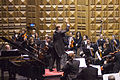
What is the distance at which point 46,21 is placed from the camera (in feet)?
52.6

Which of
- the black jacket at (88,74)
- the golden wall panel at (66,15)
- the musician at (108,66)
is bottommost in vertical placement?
the musician at (108,66)

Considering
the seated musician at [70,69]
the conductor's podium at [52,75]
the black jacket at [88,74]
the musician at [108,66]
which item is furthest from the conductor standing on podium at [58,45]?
the black jacket at [88,74]

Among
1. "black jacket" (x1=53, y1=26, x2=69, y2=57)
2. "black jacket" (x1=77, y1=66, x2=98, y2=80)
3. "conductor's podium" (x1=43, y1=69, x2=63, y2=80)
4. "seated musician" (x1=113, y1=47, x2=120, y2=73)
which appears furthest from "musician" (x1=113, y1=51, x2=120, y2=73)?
"conductor's podium" (x1=43, y1=69, x2=63, y2=80)

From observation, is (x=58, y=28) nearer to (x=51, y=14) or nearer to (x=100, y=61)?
(x=100, y=61)

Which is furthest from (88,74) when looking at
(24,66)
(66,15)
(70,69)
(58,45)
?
(66,15)

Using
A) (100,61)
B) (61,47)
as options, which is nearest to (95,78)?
(100,61)

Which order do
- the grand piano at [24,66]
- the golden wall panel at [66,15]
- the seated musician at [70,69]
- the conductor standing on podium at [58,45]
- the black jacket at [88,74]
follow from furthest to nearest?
the golden wall panel at [66,15] → the conductor standing on podium at [58,45] → the seated musician at [70,69] → the grand piano at [24,66] → the black jacket at [88,74]

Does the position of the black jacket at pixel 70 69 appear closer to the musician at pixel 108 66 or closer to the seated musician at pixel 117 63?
the musician at pixel 108 66

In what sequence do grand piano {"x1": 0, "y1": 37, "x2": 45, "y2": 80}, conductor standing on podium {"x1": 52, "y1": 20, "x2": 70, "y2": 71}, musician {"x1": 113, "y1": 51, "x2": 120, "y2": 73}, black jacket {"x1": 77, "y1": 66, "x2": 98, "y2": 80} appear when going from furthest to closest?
1. conductor standing on podium {"x1": 52, "y1": 20, "x2": 70, "y2": 71}
2. musician {"x1": 113, "y1": 51, "x2": 120, "y2": 73}
3. grand piano {"x1": 0, "y1": 37, "x2": 45, "y2": 80}
4. black jacket {"x1": 77, "y1": 66, "x2": 98, "y2": 80}

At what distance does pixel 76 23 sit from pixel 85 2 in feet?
5.84

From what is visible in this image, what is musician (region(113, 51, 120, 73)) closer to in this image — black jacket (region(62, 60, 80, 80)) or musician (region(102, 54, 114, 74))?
musician (region(102, 54, 114, 74))

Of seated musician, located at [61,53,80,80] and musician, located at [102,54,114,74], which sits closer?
seated musician, located at [61,53,80,80]

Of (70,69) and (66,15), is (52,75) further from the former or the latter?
(66,15)

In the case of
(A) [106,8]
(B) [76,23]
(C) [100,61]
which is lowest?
(C) [100,61]
